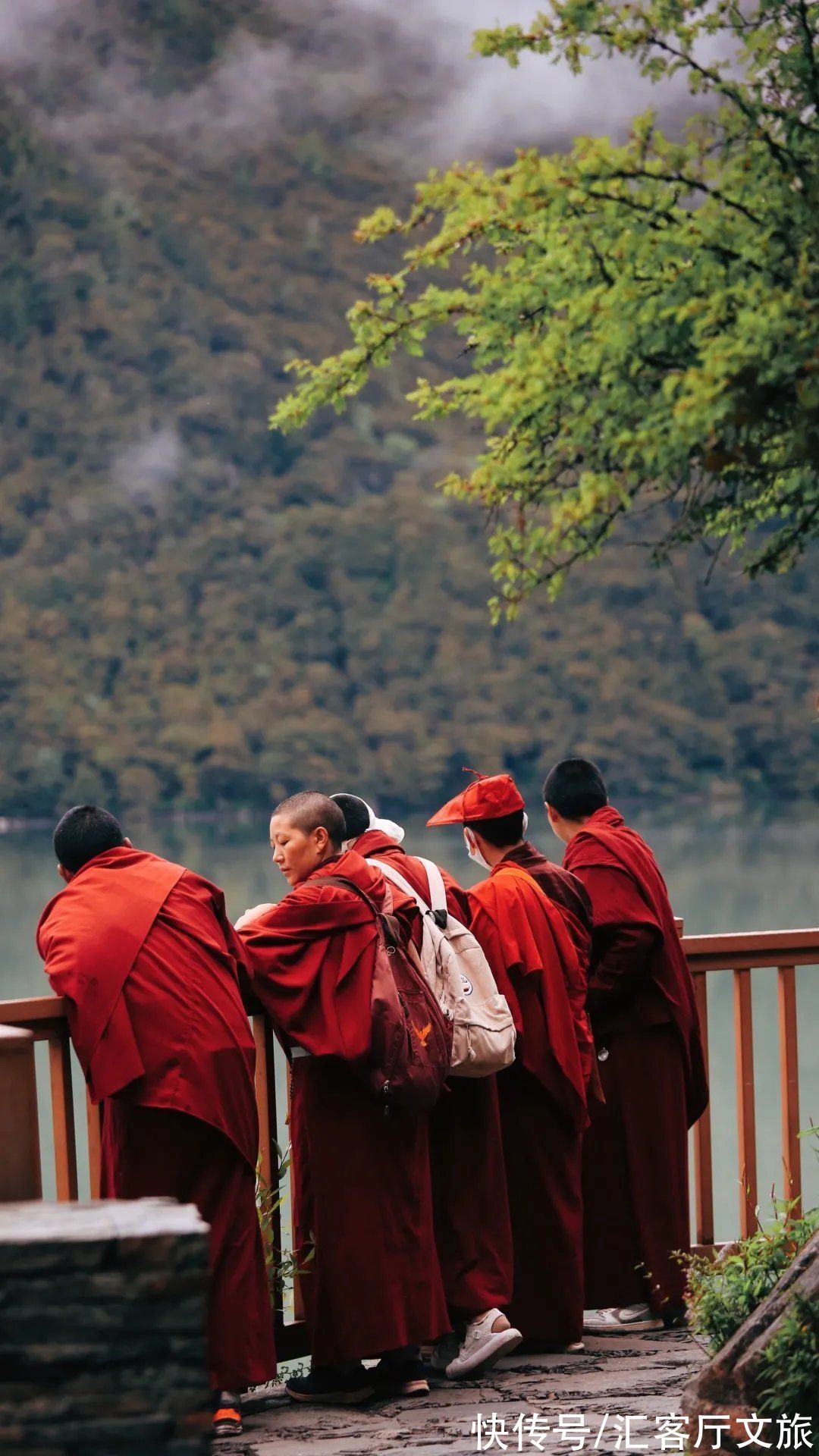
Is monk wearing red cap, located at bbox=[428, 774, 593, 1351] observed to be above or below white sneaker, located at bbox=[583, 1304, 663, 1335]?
above

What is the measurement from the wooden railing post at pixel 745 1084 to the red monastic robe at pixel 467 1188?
990 mm

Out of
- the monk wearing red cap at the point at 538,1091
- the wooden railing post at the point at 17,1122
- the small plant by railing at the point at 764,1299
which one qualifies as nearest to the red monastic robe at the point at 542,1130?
the monk wearing red cap at the point at 538,1091

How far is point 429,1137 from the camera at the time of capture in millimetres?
4395

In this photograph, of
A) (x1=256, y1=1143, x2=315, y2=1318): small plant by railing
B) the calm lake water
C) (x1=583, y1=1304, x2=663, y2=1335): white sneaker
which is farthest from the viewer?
the calm lake water

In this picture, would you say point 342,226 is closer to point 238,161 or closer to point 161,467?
point 238,161

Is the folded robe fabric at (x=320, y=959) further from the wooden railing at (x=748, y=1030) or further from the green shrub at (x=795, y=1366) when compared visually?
the wooden railing at (x=748, y=1030)

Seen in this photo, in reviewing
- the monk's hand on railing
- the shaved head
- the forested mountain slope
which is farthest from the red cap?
the forested mountain slope

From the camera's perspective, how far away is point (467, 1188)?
4355 millimetres

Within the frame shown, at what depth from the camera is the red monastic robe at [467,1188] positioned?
430cm

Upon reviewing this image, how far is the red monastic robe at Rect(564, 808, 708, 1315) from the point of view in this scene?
4.85m

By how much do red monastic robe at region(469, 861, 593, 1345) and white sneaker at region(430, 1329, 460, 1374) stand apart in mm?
249

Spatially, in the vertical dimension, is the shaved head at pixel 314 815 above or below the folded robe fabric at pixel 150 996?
above

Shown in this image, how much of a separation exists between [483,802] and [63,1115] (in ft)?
4.33

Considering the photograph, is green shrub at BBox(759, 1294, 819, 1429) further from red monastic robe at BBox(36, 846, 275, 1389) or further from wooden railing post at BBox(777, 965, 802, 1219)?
wooden railing post at BBox(777, 965, 802, 1219)
